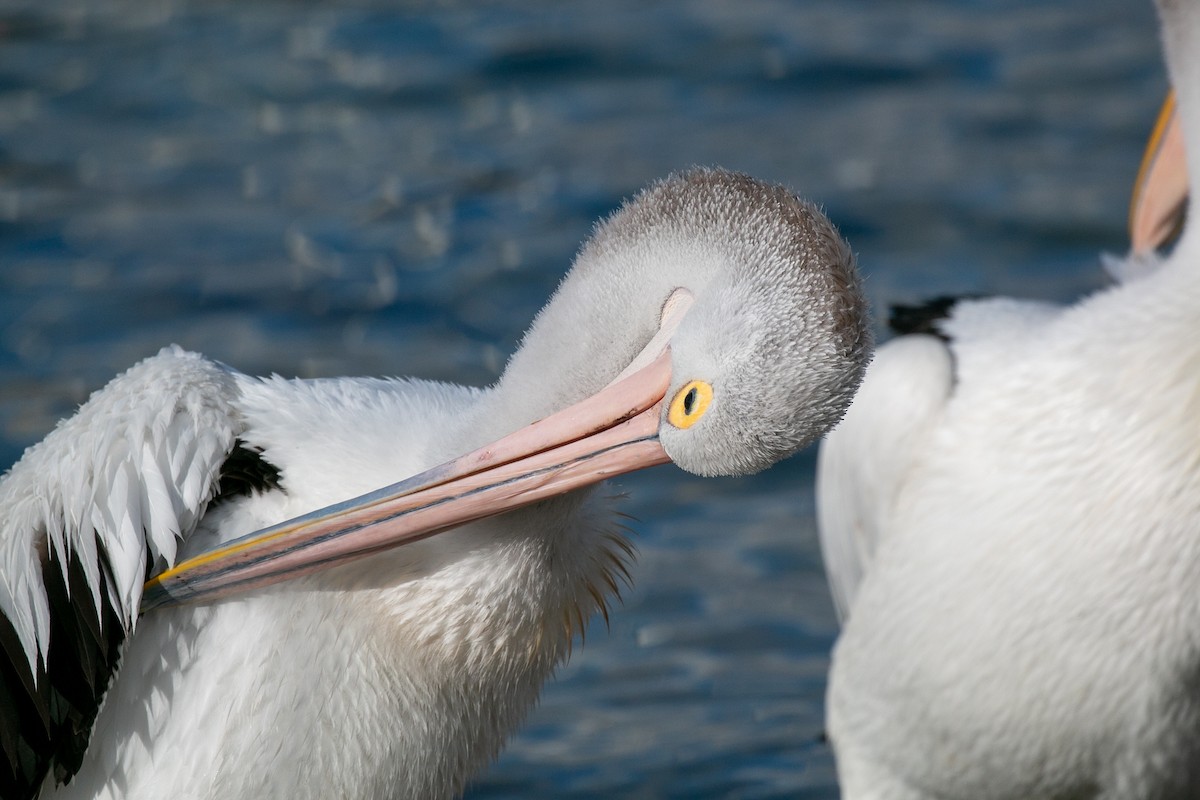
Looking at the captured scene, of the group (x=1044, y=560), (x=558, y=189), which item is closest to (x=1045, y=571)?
(x=1044, y=560)

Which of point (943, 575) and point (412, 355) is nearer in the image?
point (943, 575)

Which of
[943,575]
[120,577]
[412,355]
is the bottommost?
[412,355]

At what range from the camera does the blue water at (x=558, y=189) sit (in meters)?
4.92

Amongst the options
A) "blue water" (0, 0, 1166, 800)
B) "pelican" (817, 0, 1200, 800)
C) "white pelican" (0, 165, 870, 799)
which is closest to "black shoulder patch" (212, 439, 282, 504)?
"white pelican" (0, 165, 870, 799)

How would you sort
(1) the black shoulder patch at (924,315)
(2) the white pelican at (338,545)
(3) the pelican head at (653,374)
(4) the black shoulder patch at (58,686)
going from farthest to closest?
(1) the black shoulder patch at (924,315) < (4) the black shoulder patch at (58,686) < (2) the white pelican at (338,545) < (3) the pelican head at (653,374)

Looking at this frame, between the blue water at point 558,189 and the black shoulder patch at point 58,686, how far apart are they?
1808 millimetres

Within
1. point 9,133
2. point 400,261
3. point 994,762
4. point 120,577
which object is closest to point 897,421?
point 994,762

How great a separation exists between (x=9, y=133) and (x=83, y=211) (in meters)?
0.72

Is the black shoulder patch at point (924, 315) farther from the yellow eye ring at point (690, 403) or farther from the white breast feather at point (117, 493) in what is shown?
the white breast feather at point (117, 493)

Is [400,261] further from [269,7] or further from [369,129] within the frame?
[269,7]

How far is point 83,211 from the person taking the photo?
21.6ft

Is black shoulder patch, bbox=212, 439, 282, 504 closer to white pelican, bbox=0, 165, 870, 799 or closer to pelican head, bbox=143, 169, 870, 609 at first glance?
white pelican, bbox=0, 165, 870, 799

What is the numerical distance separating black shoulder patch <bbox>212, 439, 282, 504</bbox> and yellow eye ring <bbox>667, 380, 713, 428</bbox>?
727 mm

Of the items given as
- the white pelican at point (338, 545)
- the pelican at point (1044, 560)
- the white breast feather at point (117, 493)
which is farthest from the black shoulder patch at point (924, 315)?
the white breast feather at point (117, 493)
